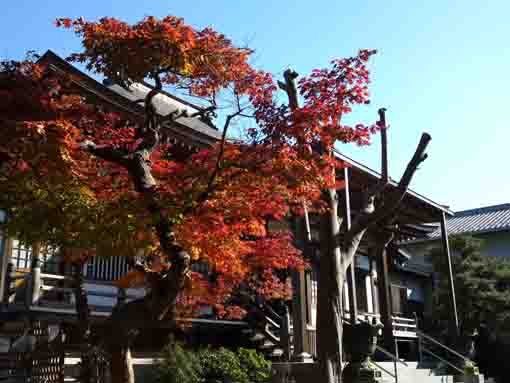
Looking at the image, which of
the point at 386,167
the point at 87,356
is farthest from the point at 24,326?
the point at 386,167

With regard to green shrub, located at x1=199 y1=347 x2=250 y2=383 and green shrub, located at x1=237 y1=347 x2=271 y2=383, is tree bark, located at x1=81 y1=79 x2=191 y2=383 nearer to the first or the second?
green shrub, located at x1=199 y1=347 x2=250 y2=383

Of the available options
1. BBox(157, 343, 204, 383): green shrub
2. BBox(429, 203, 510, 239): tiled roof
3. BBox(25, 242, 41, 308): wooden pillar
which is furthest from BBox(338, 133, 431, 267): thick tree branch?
BBox(429, 203, 510, 239): tiled roof

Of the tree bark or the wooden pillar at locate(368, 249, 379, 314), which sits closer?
the tree bark

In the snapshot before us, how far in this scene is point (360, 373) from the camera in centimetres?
1197

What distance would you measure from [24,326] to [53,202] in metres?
5.81

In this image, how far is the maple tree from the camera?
27.9 ft

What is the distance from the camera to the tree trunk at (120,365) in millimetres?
8844

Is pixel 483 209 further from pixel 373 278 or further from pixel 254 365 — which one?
pixel 254 365

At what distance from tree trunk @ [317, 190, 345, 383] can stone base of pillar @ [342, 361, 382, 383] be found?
5.08 feet

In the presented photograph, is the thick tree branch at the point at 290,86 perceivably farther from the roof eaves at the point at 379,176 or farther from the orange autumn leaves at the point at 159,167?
the roof eaves at the point at 379,176

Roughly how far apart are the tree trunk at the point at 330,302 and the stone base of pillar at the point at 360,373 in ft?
5.08

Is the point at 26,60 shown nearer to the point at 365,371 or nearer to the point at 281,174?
the point at 281,174

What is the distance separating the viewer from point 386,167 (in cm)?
1284

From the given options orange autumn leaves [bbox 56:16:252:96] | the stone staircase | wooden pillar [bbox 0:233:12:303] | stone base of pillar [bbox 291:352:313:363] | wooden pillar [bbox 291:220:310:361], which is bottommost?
the stone staircase
